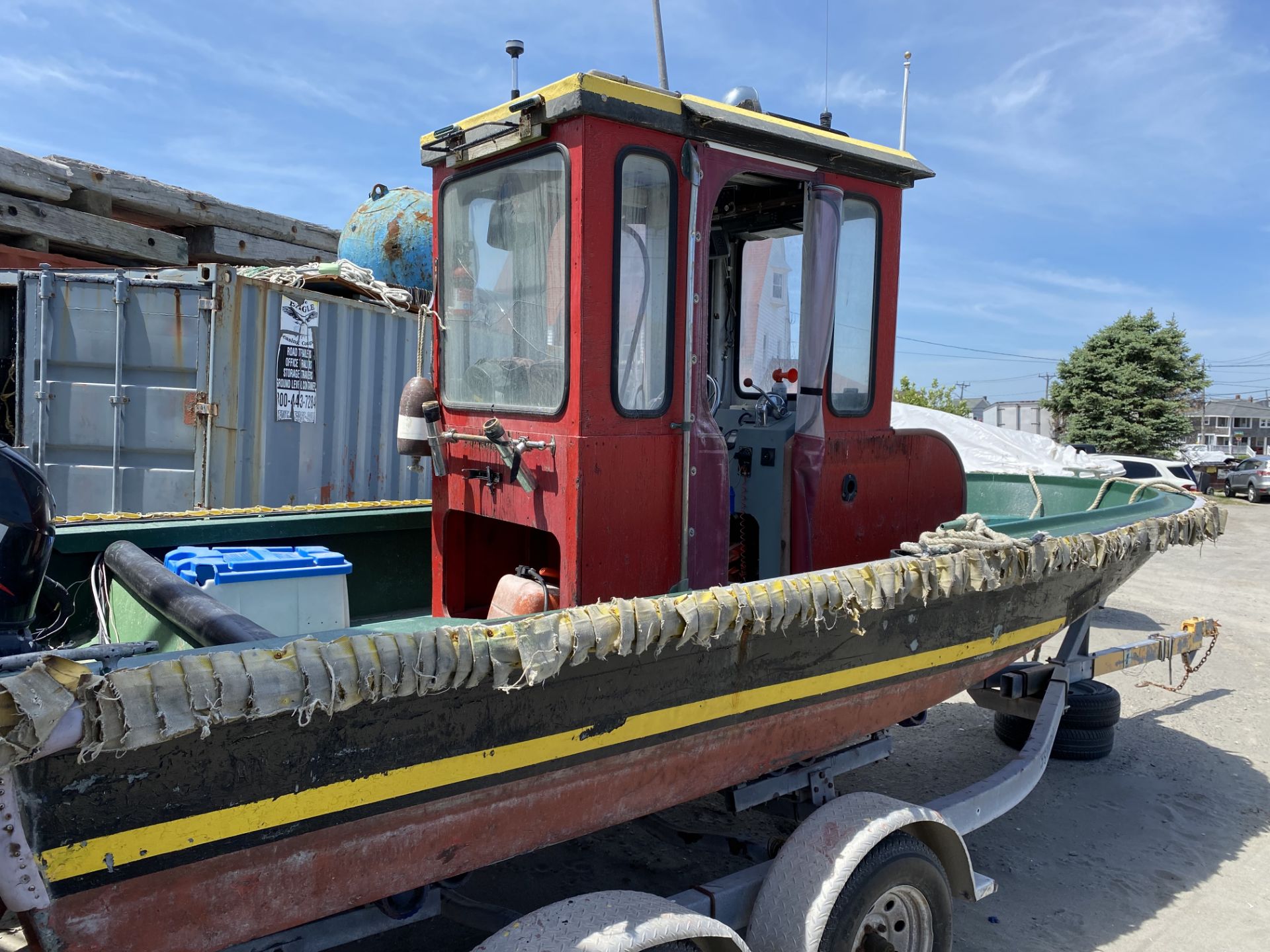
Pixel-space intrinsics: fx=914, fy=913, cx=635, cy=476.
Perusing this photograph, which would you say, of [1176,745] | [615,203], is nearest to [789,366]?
[615,203]

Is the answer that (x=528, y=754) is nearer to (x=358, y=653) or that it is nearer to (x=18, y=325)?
(x=358, y=653)

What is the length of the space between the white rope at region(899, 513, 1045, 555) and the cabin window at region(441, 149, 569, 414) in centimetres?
129

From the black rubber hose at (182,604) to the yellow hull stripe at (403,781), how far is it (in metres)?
0.38

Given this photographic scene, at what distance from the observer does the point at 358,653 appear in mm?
1797

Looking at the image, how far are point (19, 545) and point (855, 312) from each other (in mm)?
2824

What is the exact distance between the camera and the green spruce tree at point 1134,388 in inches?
991

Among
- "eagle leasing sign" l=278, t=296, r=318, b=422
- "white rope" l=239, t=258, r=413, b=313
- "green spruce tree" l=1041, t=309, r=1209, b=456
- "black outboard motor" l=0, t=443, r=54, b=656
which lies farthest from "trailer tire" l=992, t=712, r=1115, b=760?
"green spruce tree" l=1041, t=309, r=1209, b=456

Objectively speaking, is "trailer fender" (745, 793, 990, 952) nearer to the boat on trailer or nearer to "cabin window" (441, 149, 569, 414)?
the boat on trailer

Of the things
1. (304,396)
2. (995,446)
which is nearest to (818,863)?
(304,396)

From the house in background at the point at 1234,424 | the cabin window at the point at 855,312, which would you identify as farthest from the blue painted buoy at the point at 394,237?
the house in background at the point at 1234,424

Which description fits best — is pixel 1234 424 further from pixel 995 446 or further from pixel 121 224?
pixel 121 224

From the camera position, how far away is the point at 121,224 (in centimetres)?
811

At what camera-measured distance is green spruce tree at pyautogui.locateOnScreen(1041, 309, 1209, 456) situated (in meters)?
25.2

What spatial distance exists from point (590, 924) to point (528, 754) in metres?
0.42
